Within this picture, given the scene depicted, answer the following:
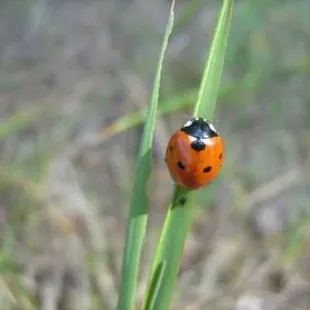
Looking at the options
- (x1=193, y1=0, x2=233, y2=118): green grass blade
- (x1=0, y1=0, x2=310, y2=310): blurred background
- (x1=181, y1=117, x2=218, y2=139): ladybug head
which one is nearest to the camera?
(x1=193, y1=0, x2=233, y2=118): green grass blade

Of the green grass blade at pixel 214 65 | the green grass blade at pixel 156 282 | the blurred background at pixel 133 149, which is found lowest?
the green grass blade at pixel 156 282

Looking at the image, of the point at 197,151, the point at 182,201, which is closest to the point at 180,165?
the point at 197,151

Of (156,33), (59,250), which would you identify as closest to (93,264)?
(59,250)

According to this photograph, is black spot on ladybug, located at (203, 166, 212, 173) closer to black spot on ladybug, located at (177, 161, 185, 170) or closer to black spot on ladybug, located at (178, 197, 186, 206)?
black spot on ladybug, located at (177, 161, 185, 170)

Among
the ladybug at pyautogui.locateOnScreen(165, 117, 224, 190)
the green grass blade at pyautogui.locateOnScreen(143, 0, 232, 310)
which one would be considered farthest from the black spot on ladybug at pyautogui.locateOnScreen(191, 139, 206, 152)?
the green grass blade at pyautogui.locateOnScreen(143, 0, 232, 310)

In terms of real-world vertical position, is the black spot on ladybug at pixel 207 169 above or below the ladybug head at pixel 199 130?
below

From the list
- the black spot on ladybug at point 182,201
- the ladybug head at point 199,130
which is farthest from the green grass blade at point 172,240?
the ladybug head at point 199,130

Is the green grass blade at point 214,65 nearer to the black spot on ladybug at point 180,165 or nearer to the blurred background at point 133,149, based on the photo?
the black spot on ladybug at point 180,165
